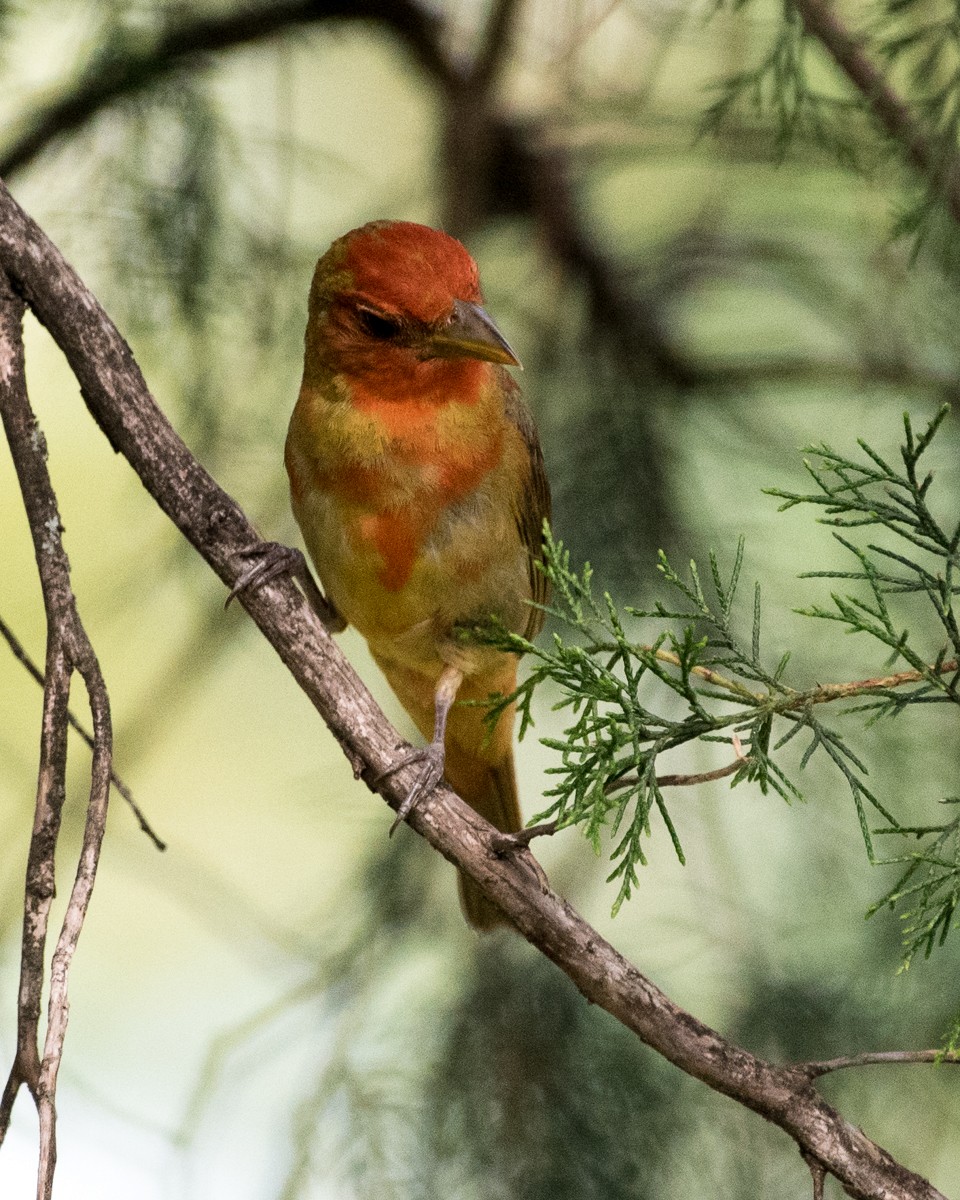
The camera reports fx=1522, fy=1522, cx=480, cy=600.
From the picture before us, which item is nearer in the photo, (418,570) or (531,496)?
(418,570)

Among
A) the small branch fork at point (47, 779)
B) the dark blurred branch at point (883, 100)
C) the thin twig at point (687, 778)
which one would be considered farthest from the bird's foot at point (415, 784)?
the dark blurred branch at point (883, 100)

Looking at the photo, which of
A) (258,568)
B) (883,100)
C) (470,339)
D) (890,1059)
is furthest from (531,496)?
(890,1059)

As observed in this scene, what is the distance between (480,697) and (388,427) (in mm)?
797

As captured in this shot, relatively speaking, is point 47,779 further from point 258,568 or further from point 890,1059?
point 890,1059

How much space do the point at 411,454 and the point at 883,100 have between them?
129 cm

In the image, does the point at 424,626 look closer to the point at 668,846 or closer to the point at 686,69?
the point at 668,846

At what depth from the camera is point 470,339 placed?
3.01m

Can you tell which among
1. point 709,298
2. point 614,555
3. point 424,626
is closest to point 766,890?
point 614,555

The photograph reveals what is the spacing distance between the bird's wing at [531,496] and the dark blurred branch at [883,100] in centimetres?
99

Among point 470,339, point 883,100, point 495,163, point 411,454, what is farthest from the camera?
point 495,163

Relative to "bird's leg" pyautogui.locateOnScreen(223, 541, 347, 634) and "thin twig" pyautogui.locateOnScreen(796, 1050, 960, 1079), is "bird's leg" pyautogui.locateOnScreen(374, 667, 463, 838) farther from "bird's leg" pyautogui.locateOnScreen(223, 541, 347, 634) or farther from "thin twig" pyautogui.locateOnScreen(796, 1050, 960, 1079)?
"thin twig" pyautogui.locateOnScreen(796, 1050, 960, 1079)

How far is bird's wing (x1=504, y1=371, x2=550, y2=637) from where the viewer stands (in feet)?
11.1

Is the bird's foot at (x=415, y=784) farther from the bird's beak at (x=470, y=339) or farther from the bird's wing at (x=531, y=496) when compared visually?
the bird's wing at (x=531, y=496)

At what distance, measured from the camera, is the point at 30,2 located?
12.6 ft
